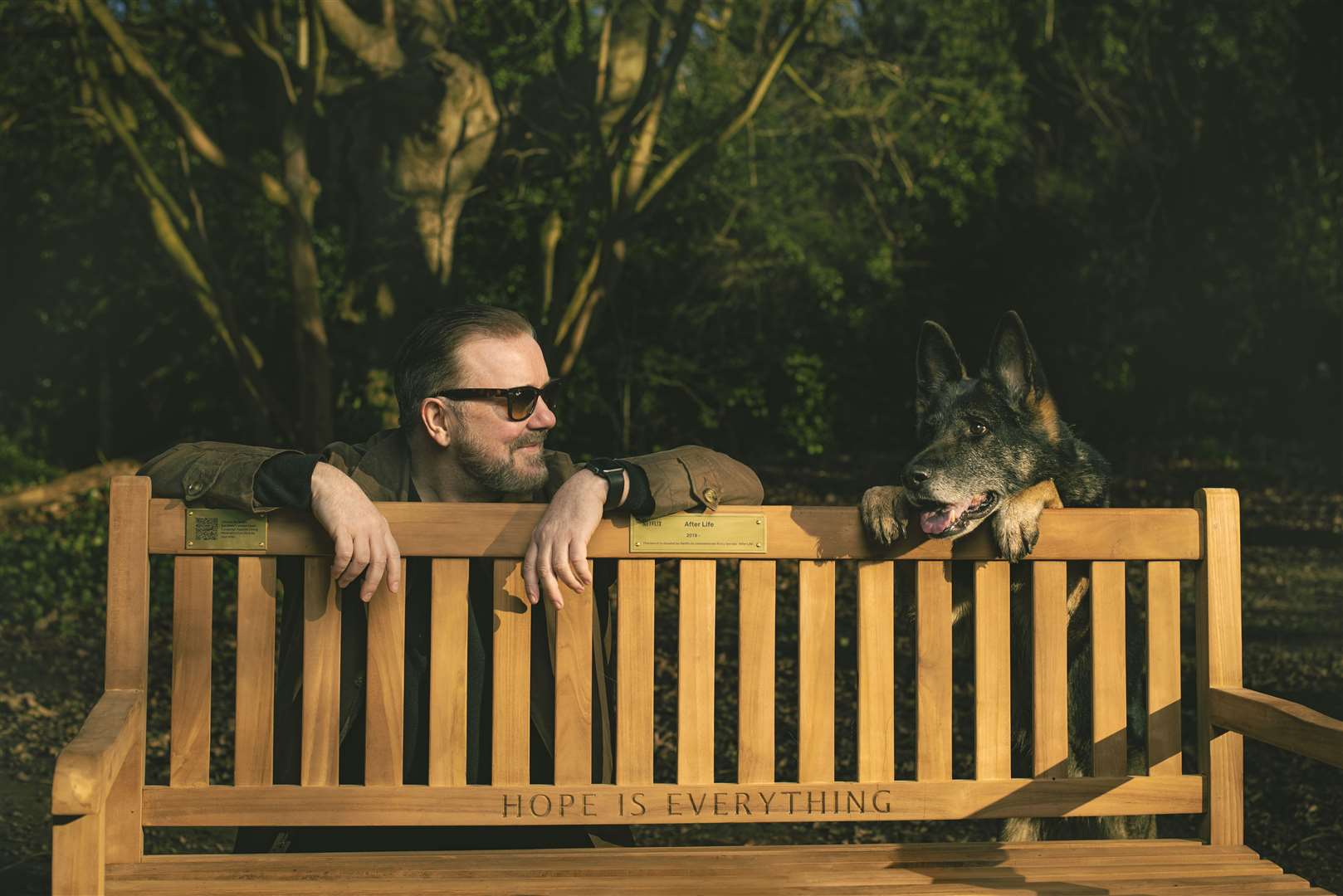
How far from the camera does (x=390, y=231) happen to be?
1052 centimetres

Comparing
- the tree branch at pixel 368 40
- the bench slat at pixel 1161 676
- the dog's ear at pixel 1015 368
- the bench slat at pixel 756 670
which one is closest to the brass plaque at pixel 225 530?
the bench slat at pixel 756 670

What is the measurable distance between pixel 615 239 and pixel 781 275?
5405mm

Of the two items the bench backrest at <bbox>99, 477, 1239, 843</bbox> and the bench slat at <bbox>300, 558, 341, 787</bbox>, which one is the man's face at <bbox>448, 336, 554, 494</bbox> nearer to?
the bench backrest at <bbox>99, 477, 1239, 843</bbox>

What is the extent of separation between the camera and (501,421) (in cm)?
345

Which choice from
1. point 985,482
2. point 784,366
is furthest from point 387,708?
point 784,366

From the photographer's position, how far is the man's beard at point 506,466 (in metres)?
3.47

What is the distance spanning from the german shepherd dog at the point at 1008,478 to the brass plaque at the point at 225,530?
1.37m

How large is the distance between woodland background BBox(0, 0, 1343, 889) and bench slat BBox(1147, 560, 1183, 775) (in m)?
6.19

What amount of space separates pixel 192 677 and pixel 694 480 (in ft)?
4.02

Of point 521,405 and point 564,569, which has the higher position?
point 521,405

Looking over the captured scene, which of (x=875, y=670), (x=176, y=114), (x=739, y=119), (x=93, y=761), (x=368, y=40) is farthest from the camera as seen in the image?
(x=368, y=40)

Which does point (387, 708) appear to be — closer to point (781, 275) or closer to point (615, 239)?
point (615, 239)

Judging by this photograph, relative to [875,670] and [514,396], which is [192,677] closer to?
[514,396]

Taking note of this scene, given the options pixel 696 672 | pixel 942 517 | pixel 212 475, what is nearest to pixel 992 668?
pixel 942 517
